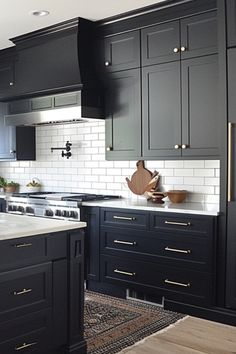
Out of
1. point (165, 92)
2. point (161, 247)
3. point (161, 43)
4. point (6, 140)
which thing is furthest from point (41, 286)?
point (6, 140)

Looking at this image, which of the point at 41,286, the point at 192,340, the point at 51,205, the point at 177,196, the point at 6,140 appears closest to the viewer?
the point at 41,286

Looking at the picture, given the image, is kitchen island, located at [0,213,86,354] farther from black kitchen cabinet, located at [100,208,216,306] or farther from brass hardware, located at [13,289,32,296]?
black kitchen cabinet, located at [100,208,216,306]

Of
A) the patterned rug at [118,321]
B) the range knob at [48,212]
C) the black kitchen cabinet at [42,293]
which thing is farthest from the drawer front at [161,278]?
the black kitchen cabinet at [42,293]

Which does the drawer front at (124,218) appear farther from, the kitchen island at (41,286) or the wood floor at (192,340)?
the kitchen island at (41,286)

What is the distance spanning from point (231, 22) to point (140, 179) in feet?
6.19

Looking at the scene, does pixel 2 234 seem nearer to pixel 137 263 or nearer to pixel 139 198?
pixel 137 263

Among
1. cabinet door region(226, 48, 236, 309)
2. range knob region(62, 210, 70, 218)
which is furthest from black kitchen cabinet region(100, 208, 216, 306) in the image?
range knob region(62, 210, 70, 218)

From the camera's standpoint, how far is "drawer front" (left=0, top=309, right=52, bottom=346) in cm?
256

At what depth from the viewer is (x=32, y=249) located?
2.70 metres

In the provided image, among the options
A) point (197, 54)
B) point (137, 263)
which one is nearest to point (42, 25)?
point (197, 54)

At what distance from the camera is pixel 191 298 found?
3824mm

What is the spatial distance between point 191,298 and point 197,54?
6.78 ft

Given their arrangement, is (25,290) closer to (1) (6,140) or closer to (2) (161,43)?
(2) (161,43)

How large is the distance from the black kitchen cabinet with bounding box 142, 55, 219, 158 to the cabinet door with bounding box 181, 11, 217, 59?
0.07m
